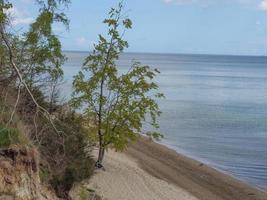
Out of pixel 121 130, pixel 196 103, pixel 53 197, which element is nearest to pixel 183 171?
pixel 121 130

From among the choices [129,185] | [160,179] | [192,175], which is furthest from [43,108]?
[192,175]

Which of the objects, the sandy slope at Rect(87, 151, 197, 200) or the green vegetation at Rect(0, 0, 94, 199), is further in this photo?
the sandy slope at Rect(87, 151, 197, 200)

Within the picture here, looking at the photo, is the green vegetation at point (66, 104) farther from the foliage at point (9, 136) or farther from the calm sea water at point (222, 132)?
the calm sea water at point (222, 132)

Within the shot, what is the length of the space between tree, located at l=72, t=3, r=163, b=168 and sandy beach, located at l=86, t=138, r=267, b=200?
123cm

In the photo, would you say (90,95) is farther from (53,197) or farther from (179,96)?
(179,96)

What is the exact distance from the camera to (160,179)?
19625mm

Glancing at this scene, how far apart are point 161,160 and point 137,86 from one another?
7.16m

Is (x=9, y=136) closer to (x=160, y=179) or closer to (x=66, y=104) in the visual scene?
(x=66, y=104)

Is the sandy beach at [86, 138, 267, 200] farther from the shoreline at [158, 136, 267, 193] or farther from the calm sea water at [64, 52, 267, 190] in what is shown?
the calm sea water at [64, 52, 267, 190]

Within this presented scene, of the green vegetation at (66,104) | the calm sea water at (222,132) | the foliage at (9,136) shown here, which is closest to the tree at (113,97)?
the green vegetation at (66,104)

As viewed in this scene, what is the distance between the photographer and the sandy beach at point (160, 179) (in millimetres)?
16266

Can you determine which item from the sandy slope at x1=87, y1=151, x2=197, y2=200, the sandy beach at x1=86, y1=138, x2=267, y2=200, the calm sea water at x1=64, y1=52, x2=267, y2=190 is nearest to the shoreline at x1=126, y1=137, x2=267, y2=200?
the sandy beach at x1=86, y1=138, x2=267, y2=200

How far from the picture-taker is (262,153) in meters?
29.2

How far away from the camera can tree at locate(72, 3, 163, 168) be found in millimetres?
17719
